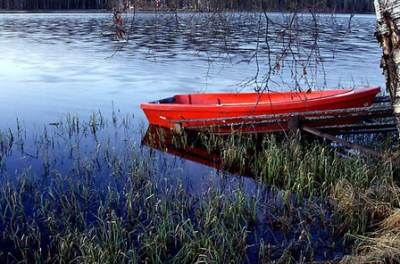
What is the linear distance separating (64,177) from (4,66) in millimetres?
15315

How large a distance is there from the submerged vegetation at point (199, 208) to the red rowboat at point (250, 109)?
0.54 meters

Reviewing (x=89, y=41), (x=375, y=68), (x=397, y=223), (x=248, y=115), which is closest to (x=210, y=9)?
(x=397, y=223)

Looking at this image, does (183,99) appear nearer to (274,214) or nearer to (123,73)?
(274,214)

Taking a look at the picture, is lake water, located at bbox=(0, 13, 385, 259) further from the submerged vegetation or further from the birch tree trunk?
the birch tree trunk

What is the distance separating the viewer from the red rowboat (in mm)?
8812

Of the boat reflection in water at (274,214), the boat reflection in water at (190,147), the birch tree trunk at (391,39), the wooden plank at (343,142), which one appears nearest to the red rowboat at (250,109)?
the boat reflection in water at (190,147)

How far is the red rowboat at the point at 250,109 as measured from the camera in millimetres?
8812

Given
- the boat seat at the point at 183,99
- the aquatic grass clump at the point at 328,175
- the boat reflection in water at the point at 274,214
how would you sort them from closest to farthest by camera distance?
the boat reflection in water at the point at 274,214
the aquatic grass clump at the point at 328,175
the boat seat at the point at 183,99

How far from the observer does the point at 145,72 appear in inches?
789

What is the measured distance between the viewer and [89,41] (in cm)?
3231

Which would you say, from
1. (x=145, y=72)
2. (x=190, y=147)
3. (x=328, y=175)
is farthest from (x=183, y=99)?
(x=145, y=72)

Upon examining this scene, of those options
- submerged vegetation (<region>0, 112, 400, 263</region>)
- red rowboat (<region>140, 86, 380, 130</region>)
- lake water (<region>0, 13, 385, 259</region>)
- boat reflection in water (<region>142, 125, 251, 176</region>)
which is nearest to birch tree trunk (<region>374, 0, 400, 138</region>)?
lake water (<region>0, 13, 385, 259</region>)

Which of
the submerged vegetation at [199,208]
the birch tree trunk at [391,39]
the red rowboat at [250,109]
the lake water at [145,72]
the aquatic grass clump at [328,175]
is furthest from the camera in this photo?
the red rowboat at [250,109]

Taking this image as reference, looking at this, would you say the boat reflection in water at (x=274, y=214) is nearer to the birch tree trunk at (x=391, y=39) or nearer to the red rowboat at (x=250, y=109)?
the red rowboat at (x=250, y=109)
